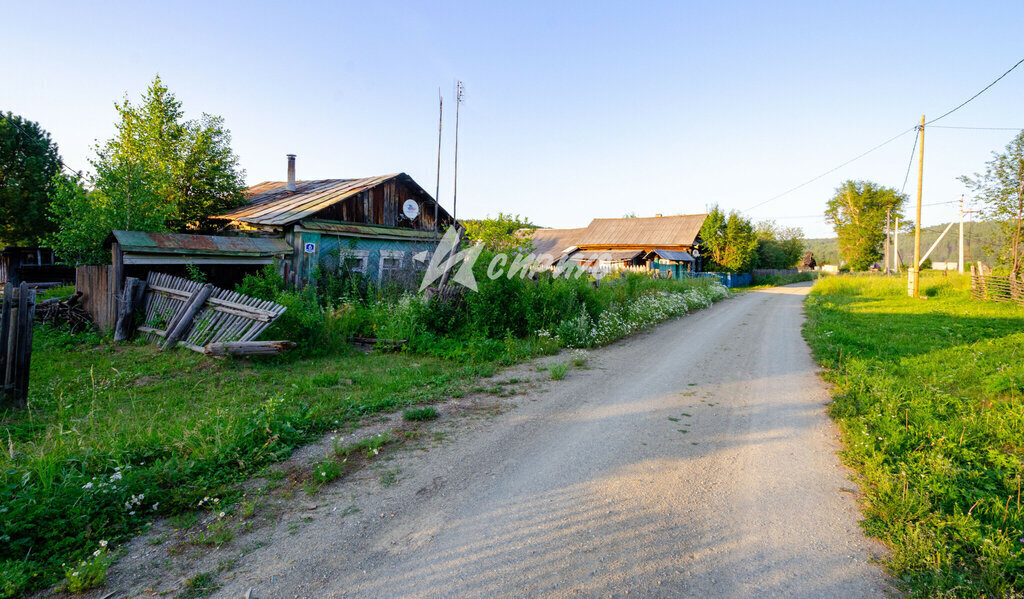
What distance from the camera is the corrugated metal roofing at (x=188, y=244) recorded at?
9.30 m

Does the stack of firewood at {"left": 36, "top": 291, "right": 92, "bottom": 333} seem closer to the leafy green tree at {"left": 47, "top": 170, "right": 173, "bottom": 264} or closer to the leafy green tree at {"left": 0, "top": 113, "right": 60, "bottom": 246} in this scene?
the leafy green tree at {"left": 47, "top": 170, "right": 173, "bottom": 264}

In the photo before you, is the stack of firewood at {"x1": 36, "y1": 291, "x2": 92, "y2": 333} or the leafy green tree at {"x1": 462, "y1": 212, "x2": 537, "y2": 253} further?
the leafy green tree at {"x1": 462, "y1": 212, "x2": 537, "y2": 253}

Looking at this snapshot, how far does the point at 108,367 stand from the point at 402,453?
6147 mm

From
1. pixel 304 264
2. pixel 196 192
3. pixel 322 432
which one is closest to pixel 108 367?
pixel 322 432

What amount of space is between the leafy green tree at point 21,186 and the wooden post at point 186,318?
26.0 metres

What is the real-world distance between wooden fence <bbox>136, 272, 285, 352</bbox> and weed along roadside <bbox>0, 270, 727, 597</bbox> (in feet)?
1.18

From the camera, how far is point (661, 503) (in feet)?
11.5

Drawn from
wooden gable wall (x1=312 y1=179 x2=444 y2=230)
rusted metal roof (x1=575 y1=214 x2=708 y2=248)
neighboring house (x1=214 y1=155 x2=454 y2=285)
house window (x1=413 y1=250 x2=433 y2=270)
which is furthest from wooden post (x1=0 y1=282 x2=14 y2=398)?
rusted metal roof (x1=575 y1=214 x2=708 y2=248)

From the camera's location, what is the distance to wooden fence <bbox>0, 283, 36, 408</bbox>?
17.3 feet

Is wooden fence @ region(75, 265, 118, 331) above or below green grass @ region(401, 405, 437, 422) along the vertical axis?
above

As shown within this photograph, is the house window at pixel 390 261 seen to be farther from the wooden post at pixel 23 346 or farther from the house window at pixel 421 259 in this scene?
the wooden post at pixel 23 346

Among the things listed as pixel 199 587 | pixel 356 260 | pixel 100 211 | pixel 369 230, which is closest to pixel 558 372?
pixel 199 587

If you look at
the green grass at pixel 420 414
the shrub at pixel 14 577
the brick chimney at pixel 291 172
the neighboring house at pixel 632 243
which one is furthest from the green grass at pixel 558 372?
the neighboring house at pixel 632 243

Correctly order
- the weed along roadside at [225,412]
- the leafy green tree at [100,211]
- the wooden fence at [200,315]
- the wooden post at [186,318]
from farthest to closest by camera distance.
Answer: the leafy green tree at [100,211] → the wooden post at [186,318] → the wooden fence at [200,315] → the weed along roadside at [225,412]
